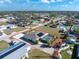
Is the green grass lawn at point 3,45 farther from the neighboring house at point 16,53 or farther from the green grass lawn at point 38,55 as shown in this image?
the green grass lawn at point 38,55

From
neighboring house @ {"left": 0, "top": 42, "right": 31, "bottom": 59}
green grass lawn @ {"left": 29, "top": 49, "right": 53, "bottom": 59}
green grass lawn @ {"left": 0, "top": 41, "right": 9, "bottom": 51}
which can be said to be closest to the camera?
neighboring house @ {"left": 0, "top": 42, "right": 31, "bottom": 59}

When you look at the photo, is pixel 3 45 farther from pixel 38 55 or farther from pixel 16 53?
pixel 38 55

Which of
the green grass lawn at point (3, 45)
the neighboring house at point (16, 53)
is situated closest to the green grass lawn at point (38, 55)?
the neighboring house at point (16, 53)

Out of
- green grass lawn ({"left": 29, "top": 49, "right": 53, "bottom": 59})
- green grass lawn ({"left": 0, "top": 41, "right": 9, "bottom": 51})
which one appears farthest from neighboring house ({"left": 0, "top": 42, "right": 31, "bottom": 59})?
green grass lawn ({"left": 0, "top": 41, "right": 9, "bottom": 51})

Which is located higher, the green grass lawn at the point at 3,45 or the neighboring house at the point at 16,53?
the neighboring house at the point at 16,53

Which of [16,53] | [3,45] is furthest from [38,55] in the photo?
[3,45]

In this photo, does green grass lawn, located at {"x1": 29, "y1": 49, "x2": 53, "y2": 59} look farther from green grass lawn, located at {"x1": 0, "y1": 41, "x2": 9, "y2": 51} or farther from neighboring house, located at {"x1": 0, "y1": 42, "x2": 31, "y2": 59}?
green grass lawn, located at {"x1": 0, "y1": 41, "x2": 9, "y2": 51}

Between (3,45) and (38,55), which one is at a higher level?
(38,55)

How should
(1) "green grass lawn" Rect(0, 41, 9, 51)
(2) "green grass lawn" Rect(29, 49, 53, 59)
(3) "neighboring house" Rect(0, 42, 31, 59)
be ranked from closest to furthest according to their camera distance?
(3) "neighboring house" Rect(0, 42, 31, 59) → (2) "green grass lawn" Rect(29, 49, 53, 59) → (1) "green grass lawn" Rect(0, 41, 9, 51)

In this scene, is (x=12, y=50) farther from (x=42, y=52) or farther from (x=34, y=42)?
(x=34, y=42)

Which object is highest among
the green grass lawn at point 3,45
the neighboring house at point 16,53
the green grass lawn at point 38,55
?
the neighboring house at point 16,53

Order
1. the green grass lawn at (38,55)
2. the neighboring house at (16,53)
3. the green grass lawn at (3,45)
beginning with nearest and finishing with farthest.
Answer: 1. the neighboring house at (16,53)
2. the green grass lawn at (38,55)
3. the green grass lawn at (3,45)
